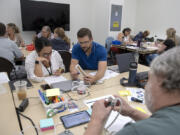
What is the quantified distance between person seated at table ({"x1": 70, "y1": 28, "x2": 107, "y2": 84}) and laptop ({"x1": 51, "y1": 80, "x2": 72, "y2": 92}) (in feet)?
0.52

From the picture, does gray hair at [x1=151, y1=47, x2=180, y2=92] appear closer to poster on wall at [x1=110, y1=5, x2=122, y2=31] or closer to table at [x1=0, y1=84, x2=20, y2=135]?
table at [x1=0, y1=84, x2=20, y2=135]

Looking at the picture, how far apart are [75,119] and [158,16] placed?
21.4 ft

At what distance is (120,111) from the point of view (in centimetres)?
94

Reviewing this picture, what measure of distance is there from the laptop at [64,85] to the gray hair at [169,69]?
1080mm

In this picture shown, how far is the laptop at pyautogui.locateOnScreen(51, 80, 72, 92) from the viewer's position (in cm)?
→ 155

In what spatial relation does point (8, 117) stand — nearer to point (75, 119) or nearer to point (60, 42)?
point (75, 119)

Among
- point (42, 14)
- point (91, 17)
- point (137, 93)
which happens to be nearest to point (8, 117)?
point (137, 93)

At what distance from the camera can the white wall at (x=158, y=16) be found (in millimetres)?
5855

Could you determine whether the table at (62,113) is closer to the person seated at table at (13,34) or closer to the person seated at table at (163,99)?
the person seated at table at (163,99)

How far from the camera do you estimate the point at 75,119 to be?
42.6 inches

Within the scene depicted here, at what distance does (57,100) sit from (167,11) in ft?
20.7

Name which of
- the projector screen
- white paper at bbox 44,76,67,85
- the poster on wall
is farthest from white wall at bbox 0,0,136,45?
white paper at bbox 44,76,67,85

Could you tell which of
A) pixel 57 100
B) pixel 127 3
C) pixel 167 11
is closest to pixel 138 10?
pixel 127 3

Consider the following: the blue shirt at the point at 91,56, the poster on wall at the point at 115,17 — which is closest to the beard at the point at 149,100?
the blue shirt at the point at 91,56
